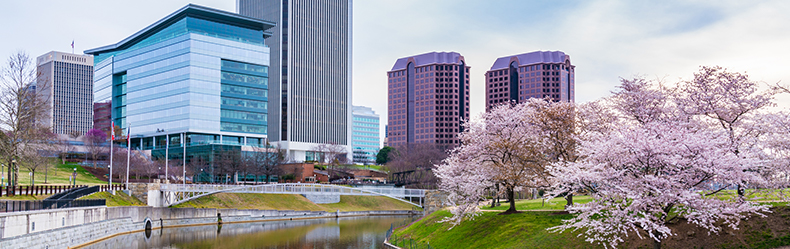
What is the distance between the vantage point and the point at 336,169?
158m

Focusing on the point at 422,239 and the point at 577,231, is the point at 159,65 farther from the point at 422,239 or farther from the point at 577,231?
the point at 577,231

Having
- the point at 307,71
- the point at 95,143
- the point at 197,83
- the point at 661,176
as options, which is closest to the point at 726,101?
the point at 661,176

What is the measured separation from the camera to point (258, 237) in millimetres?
70000

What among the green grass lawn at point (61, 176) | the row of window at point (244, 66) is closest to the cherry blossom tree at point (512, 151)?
the green grass lawn at point (61, 176)

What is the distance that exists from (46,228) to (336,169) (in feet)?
375

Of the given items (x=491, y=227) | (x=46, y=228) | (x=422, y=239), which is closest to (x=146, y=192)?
(x=46, y=228)

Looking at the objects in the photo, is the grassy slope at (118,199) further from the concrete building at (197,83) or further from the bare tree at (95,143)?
the concrete building at (197,83)

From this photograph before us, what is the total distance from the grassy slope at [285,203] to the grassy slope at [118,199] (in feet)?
28.8

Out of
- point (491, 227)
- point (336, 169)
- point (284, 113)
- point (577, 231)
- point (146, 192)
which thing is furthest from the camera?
point (284, 113)

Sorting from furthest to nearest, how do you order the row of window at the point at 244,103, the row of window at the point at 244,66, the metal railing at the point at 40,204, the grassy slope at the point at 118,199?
the row of window at the point at 244,103, the row of window at the point at 244,66, the grassy slope at the point at 118,199, the metal railing at the point at 40,204

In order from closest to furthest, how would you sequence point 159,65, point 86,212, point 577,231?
point 577,231 < point 86,212 < point 159,65

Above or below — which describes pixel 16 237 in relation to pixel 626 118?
below

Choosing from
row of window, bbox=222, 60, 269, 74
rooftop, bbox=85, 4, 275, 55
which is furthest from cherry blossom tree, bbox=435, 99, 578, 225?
rooftop, bbox=85, 4, 275, 55

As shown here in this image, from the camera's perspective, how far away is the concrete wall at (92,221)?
130 feet
